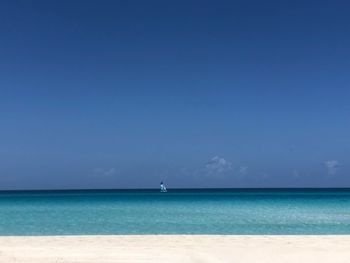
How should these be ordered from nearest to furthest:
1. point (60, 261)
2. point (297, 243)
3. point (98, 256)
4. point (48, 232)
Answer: point (60, 261) → point (98, 256) → point (297, 243) → point (48, 232)

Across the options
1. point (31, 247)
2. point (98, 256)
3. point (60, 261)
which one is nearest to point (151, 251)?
point (98, 256)

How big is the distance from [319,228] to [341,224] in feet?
8.53

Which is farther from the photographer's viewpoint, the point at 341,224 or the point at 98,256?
the point at 341,224

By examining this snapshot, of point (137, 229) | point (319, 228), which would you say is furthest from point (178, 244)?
point (319, 228)

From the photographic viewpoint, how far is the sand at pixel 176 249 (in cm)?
1204

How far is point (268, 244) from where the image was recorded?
14.8 meters

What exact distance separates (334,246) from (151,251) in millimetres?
5753

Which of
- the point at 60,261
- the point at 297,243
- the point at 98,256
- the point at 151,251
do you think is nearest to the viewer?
the point at 60,261

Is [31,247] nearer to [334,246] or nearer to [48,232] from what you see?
[48,232]

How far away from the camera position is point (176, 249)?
13.6 metres

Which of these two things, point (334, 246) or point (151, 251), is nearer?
point (151, 251)

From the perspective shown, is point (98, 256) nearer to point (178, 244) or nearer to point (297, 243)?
point (178, 244)

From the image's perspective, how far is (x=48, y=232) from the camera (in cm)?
1994

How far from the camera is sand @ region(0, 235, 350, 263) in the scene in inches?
474
